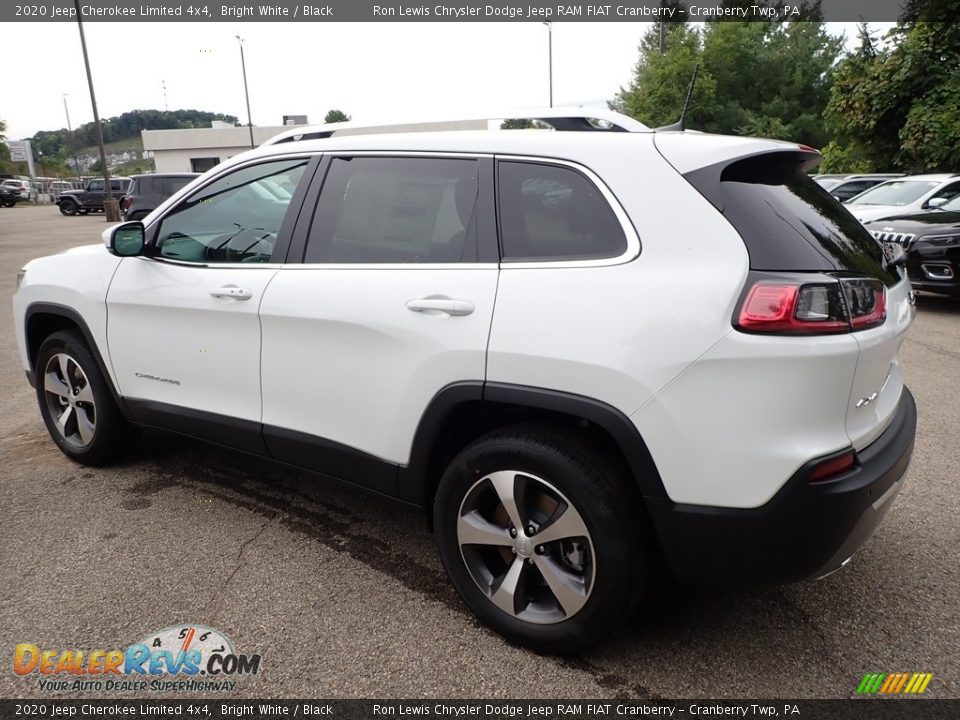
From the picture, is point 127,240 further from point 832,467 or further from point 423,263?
point 832,467

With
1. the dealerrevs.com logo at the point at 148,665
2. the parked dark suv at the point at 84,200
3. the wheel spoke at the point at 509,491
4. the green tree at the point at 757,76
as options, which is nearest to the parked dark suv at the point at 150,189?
the parked dark suv at the point at 84,200

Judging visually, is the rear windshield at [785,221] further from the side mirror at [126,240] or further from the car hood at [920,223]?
the car hood at [920,223]

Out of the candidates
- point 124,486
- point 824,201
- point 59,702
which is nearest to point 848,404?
point 824,201

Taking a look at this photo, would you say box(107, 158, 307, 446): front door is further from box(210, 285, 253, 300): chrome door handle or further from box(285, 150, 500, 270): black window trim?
box(285, 150, 500, 270): black window trim

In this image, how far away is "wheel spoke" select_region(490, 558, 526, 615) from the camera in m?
2.33

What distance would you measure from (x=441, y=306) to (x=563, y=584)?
997 mm

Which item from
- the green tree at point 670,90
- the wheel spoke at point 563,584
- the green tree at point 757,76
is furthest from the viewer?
the green tree at point 757,76

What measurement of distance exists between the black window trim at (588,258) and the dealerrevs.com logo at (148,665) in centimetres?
163

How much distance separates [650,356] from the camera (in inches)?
77.3

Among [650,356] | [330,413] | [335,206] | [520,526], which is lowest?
[520,526]

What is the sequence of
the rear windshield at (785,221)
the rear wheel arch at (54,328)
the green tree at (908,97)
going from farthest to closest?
1. the green tree at (908,97)
2. the rear wheel arch at (54,328)
3. the rear windshield at (785,221)

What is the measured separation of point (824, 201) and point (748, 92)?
41755 millimetres

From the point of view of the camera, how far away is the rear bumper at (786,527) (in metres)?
1.89

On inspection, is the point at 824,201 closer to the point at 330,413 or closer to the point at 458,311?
the point at 458,311
